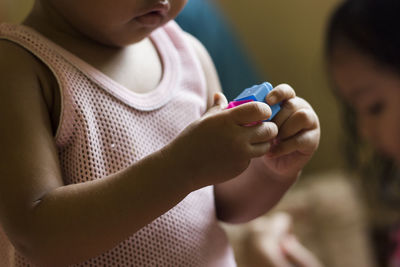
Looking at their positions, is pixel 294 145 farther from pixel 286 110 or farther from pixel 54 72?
pixel 54 72

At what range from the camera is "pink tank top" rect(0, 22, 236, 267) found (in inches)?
14.9

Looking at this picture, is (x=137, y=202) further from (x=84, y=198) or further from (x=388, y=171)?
(x=388, y=171)

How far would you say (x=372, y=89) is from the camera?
103cm

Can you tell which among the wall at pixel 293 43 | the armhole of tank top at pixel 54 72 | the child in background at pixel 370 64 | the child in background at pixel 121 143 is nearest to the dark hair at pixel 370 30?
the child in background at pixel 370 64

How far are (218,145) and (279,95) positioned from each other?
7cm

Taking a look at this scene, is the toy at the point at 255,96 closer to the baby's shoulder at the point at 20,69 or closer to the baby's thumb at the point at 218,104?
the baby's thumb at the point at 218,104

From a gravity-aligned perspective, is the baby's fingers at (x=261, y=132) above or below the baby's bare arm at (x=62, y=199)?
above

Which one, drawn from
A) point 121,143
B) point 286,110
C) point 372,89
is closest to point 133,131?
point 121,143

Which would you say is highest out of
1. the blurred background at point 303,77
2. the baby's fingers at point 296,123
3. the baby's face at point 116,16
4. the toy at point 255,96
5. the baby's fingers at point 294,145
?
the baby's face at point 116,16

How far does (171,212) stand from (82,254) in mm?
91

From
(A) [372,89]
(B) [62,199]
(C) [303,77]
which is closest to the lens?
(B) [62,199]

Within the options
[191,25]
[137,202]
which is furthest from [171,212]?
[191,25]

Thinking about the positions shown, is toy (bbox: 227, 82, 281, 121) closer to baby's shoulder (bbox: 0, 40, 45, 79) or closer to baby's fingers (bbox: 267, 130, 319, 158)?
baby's fingers (bbox: 267, 130, 319, 158)

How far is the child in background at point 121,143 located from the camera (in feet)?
1.11
